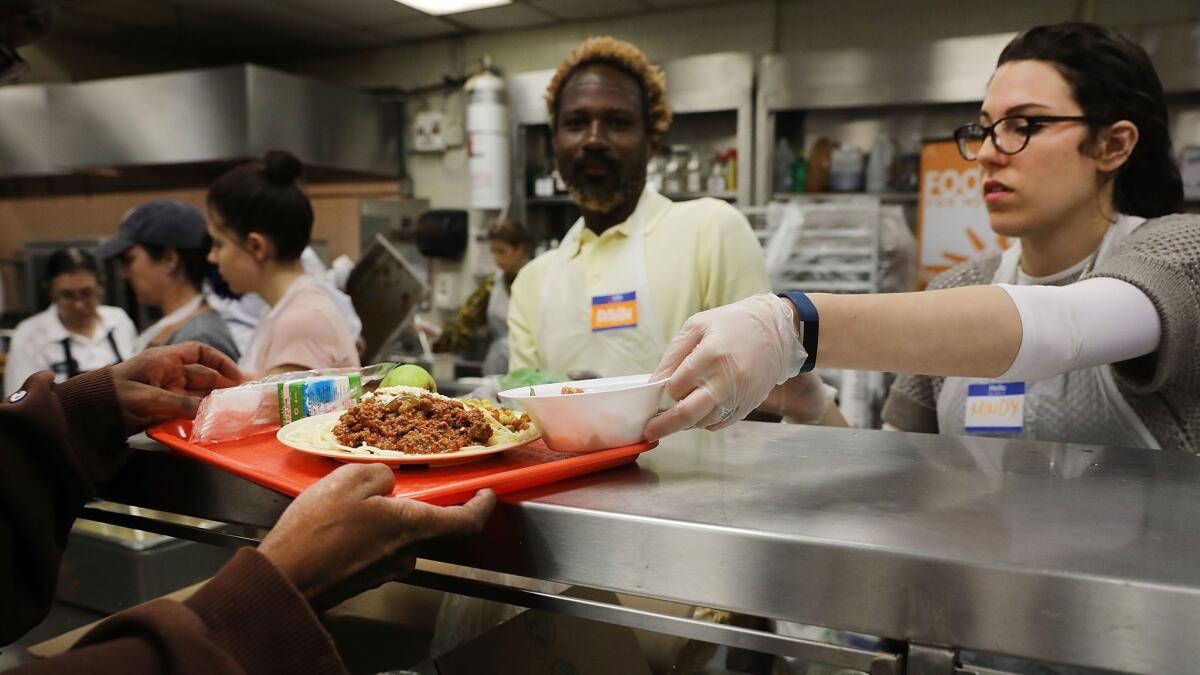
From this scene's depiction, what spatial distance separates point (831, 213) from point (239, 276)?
2.62m

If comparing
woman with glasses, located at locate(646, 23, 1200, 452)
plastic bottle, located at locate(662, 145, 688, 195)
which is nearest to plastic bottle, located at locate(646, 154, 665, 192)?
plastic bottle, located at locate(662, 145, 688, 195)

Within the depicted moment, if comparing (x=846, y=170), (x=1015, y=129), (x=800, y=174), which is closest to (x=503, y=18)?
(x=800, y=174)

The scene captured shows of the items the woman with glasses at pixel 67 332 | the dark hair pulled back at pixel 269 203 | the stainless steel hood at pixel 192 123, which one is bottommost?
the woman with glasses at pixel 67 332

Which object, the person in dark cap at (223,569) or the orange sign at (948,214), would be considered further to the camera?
the orange sign at (948,214)

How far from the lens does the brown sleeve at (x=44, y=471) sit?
2.69ft

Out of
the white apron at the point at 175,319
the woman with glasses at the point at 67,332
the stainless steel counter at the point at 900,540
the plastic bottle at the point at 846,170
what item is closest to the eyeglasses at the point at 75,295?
the woman with glasses at the point at 67,332

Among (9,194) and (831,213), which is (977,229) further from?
(9,194)

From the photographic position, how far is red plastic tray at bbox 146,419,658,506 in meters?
0.71

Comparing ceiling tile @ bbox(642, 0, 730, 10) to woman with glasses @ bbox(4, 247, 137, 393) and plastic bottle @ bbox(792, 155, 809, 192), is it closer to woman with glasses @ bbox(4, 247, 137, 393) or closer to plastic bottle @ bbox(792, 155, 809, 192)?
plastic bottle @ bbox(792, 155, 809, 192)

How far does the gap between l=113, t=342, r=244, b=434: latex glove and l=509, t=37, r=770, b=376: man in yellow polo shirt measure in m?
1.15

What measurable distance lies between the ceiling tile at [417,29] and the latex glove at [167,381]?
14.9ft

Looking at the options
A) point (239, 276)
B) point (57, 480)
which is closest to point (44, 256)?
point (239, 276)

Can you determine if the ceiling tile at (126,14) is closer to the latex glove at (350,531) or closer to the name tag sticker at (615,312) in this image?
the name tag sticker at (615,312)

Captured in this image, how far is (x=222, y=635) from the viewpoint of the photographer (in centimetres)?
58
